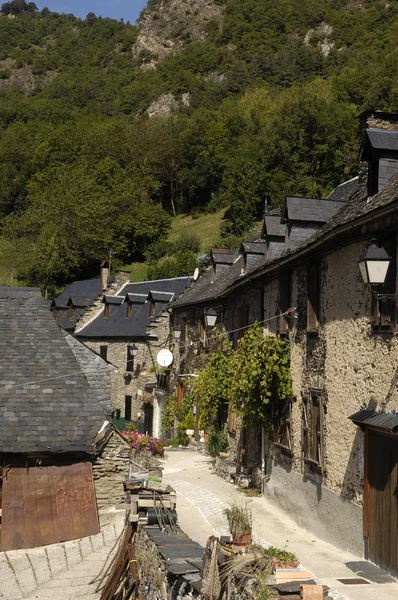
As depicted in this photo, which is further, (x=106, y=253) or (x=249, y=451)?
(x=106, y=253)

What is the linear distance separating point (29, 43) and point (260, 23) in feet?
197

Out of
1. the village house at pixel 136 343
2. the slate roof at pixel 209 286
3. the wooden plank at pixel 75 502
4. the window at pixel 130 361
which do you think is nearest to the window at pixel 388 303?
the wooden plank at pixel 75 502

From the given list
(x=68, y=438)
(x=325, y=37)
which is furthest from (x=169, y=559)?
(x=325, y=37)

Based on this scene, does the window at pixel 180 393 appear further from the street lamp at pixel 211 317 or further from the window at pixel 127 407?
the street lamp at pixel 211 317

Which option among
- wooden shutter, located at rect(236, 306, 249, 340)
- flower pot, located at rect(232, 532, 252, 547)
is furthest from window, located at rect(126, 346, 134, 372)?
flower pot, located at rect(232, 532, 252, 547)

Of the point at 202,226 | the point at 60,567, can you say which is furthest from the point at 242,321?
the point at 202,226

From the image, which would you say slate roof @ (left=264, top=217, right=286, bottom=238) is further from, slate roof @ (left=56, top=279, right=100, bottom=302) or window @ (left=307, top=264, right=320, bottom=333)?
slate roof @ (left=56, top=279, right=100, bottom=302)

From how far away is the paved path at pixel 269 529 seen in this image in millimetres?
8922

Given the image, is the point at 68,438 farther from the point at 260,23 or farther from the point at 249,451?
the point at 260,23

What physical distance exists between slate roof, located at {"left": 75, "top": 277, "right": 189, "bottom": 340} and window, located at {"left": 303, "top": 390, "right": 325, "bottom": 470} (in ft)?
62.9

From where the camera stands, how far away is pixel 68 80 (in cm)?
11869

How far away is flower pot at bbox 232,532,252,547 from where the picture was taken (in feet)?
28.8

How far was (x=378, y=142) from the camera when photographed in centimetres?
1152

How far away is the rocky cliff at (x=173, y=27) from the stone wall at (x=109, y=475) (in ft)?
407
